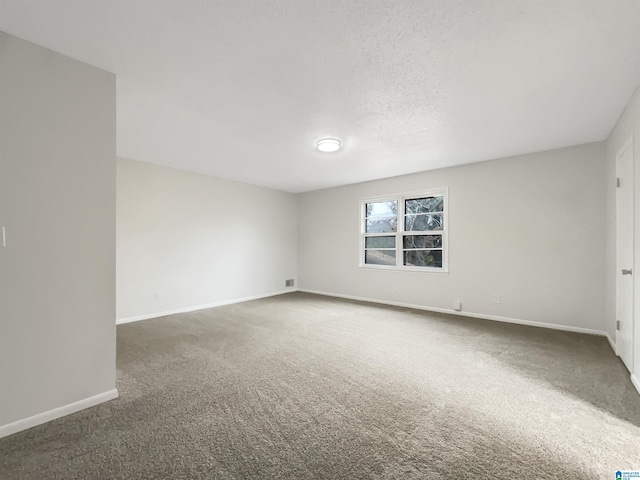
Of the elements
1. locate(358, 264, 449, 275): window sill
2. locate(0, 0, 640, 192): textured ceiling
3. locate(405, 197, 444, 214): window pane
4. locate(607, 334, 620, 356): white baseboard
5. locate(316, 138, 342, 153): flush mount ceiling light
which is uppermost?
locate(0, 0, 640, 192): textured ceiling

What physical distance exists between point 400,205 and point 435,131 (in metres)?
2.25

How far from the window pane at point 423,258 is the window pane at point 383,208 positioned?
0.87 m

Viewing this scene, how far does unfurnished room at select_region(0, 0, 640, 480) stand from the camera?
5.11 feet

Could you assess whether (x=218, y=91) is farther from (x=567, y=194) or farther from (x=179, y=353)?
(x=567, y=194)

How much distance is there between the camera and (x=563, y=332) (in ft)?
11.9

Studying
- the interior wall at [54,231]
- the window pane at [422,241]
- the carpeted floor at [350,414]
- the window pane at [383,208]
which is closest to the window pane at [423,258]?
the window pane at [422,241]

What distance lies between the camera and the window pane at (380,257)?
5.54 metres

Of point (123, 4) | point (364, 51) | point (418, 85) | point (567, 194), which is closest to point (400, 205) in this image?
point (567, 194)

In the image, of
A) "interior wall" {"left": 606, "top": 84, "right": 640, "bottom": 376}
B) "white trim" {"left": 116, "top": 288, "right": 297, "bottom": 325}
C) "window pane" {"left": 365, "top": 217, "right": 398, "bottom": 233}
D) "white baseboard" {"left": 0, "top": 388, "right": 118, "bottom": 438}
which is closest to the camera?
"white baseboard" {"left": 0, "top": 388, "right": 118, "bottom": 438}

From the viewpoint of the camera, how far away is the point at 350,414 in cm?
190

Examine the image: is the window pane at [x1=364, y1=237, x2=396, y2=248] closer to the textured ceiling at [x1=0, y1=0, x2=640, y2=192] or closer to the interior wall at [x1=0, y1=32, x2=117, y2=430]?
the textured ceiling at [x1=0, y1=0, x2=640, y2=192]

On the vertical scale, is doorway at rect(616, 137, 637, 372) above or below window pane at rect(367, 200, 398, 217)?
below

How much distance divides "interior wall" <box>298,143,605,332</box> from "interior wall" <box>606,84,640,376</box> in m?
0.23

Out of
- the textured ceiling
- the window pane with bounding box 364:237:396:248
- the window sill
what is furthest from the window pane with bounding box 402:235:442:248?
the textured ceiling
